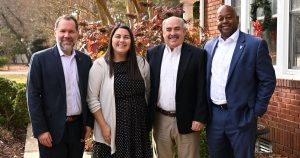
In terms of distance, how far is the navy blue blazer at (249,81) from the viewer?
3.65 m

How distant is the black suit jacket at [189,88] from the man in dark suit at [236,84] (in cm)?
9

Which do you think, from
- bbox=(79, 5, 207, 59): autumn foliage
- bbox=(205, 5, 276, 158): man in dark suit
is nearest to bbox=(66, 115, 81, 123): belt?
bbox=(205, 5, 276, 158): man in dark suit

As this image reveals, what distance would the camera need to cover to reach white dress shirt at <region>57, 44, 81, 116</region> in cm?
376

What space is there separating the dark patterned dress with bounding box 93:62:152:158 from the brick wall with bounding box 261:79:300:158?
2.55 meters

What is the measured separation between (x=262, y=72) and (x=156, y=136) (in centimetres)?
129

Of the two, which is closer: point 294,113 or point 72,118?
point 72,118

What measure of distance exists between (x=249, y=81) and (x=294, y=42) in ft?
8.01

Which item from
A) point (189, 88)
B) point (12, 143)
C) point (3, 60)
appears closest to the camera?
point (189, 88)

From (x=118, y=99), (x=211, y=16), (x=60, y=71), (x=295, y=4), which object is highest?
(x=211, y=16)

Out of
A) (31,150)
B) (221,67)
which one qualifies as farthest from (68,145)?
(31,150)

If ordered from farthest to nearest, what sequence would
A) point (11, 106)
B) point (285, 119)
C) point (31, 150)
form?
1. point (11, 106)
2. point (31, 150)
3. point (285, 119)

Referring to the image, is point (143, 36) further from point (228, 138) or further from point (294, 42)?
point (228, 138)

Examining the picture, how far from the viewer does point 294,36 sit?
577 centimetres

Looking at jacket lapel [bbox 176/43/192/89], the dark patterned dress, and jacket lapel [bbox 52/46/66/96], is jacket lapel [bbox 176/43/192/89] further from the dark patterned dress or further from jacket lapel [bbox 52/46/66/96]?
jacket lapel [bbox 52/46/66/96]
